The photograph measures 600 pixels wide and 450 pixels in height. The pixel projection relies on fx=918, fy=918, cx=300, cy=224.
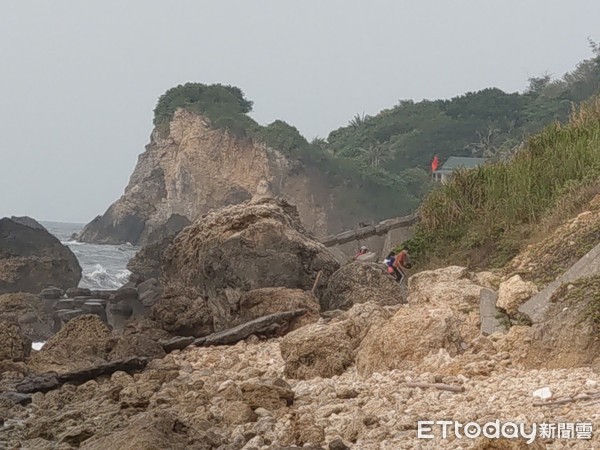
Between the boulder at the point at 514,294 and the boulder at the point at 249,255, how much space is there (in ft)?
13.0

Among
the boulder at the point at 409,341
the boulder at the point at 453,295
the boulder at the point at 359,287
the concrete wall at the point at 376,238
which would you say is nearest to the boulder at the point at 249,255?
the boulder at the point at 359,287

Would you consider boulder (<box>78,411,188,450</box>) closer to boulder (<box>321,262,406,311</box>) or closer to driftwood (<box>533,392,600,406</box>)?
driftwood (<box>533,392,600,406</box>)

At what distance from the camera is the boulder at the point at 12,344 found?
8.72 m

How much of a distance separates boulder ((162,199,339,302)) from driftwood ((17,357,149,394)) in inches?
118

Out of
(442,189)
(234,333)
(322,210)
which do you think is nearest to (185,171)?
(322,210)

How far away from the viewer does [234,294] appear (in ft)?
35.0

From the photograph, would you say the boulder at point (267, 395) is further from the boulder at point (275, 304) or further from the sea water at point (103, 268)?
the sea water at point (103, 268)

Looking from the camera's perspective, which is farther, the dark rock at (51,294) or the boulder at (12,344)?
the dark rock at (51,294)

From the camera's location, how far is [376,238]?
15.1m

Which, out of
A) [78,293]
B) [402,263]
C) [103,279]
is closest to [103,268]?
[103,279]

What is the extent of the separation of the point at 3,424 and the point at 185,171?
50.1 meters

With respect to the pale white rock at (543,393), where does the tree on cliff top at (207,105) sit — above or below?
above

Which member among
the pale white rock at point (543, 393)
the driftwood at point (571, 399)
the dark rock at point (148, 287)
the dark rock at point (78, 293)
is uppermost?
the dark rock at point (148, 287)

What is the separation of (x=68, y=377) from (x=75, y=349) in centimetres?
176
